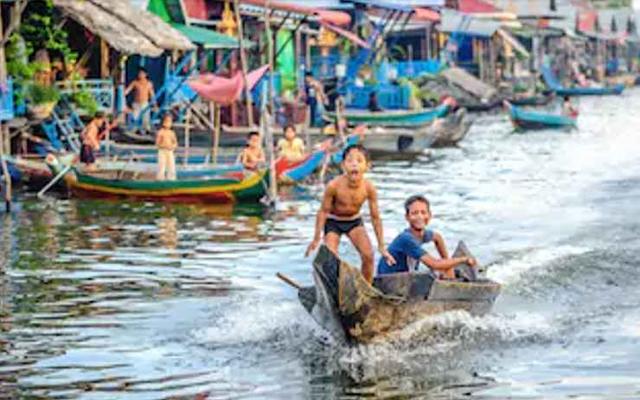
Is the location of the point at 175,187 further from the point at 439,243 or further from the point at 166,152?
the point at 439,243

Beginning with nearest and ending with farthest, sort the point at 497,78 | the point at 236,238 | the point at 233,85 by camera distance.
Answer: the point at 236,238 < the point at 233,85 < the point at 497,78

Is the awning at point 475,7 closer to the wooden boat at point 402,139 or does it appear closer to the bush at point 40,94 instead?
the wooden boat at point 402,139

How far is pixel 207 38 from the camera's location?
30422 millimetres

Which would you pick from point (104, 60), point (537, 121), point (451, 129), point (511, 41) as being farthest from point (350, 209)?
point (511, 41)

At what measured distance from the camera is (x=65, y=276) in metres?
15.4

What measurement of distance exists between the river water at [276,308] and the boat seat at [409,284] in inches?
11.0

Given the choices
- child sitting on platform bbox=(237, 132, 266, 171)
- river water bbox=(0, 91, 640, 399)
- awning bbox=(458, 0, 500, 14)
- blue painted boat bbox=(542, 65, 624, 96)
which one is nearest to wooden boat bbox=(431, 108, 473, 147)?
river water bbox=(0, 91, 640, 399)

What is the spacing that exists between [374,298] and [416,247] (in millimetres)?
1085

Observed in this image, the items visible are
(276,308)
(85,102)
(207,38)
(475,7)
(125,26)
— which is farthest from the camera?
(475,7)

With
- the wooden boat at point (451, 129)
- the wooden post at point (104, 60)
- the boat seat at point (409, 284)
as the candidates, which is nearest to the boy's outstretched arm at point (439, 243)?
the boat seat at point (409, 284)

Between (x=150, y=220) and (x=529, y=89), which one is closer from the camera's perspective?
(x=150, y=220)

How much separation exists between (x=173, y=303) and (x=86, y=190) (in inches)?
358

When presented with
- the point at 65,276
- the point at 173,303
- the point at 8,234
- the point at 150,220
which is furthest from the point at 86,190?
the point at 173,303

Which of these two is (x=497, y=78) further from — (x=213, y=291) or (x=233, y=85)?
(x=213, y=291)
